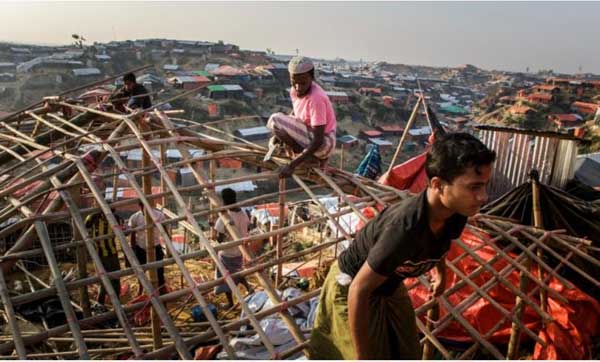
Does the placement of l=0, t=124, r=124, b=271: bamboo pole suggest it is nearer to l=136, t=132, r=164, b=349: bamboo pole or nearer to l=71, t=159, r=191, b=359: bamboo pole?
l=71, t=159, r=191, b=359: bamboo pole

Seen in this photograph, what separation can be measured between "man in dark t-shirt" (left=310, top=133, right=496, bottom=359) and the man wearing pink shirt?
2.01 m

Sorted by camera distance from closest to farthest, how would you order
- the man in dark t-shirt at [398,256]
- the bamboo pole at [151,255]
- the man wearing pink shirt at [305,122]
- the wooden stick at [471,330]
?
the man in dark t-shirt at [398,256]
the wooden stick at [471,330]
the bamboo pole at [151,255]
the man wearing pink shirt at [305,122]

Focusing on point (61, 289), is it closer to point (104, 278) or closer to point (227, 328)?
point (104, 278)

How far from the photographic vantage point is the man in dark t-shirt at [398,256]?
59.6 inches

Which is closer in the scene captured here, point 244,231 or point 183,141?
point 183,141

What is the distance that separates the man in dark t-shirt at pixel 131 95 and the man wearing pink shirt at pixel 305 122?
2802 mm

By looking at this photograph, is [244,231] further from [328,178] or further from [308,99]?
[308,99]

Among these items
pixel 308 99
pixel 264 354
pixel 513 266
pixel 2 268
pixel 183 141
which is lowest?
pixel 264 354

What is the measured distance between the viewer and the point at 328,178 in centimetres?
402

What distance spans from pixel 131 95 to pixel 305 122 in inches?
132

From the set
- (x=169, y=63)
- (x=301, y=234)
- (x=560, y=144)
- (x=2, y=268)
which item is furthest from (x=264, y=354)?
(x=169, y=63)

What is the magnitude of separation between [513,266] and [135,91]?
5.39 m

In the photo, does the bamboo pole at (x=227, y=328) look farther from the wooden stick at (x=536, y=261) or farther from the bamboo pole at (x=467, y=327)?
the wooden stick at (x=536, y=261)

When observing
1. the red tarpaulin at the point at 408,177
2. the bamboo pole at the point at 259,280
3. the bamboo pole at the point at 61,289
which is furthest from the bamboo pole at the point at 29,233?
the red tarpaulin at the point at 408,177
